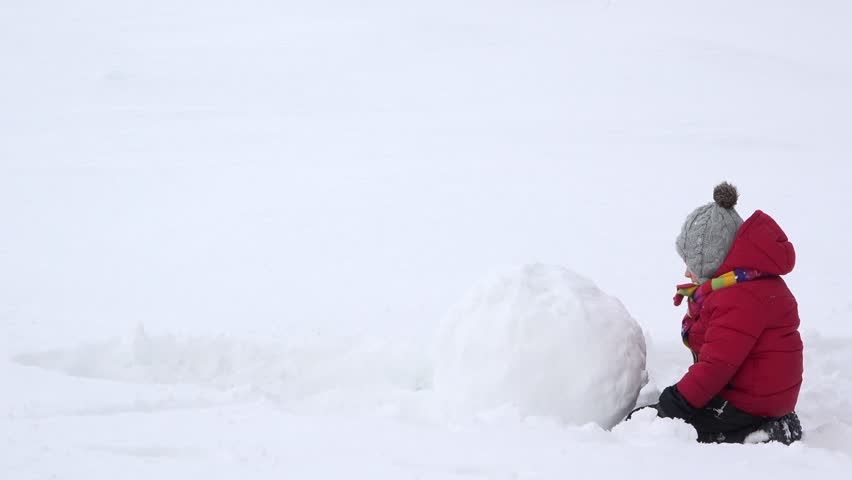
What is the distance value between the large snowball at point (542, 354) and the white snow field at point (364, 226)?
0.08ft

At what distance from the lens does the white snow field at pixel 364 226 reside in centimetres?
269

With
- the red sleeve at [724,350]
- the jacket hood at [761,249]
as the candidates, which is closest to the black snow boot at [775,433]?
the red sleeve at [724,350]

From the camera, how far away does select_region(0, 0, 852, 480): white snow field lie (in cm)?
269

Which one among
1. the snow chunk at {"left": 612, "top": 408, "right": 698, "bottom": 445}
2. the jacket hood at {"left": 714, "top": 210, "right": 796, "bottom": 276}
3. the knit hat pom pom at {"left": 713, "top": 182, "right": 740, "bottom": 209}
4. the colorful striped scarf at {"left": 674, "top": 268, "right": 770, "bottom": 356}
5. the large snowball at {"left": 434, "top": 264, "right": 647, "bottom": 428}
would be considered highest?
the knit hat pom pom at {"left": 713, "top": 182, "right": 740, "bottom": 209}

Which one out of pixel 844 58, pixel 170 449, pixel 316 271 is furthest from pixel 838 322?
pixel 844 58

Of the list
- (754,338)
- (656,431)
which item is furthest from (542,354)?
(754,338)

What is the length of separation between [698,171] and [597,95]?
13.1 feet

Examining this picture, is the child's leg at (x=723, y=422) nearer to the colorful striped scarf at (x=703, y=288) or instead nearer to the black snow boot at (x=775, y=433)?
the black snow boot at (x=775, y=433)

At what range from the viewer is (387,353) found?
3920mm

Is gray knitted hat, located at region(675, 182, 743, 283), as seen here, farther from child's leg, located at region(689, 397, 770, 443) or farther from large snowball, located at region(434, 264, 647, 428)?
child's leg, located at region(689, 397, 770, 443)

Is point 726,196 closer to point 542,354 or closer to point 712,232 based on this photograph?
point 712,232

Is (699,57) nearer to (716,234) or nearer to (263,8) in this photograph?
(263,8)

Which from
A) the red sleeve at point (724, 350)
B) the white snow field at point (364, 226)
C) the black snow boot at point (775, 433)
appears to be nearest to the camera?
the white snow field at point (364, 226)

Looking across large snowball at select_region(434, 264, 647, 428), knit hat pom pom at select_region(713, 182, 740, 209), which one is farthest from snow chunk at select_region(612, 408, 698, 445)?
knit hat pom pom at select_region(713, 182, 740, 209)
